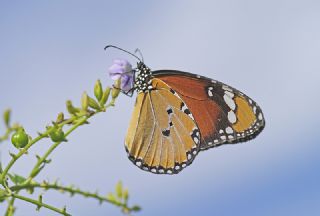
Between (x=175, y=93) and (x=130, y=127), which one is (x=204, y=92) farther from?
(x=130, y=127)

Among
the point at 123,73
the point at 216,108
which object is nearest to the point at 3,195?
the point at 123,73

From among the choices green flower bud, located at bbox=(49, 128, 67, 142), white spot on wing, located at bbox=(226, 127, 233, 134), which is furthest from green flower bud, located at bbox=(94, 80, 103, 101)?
white spot on wing, located at bbox=(226, 127, 233, 134)

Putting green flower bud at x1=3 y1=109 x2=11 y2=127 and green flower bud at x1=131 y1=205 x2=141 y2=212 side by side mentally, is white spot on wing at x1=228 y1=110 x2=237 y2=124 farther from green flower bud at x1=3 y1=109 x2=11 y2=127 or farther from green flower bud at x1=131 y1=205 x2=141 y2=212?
green flower bud at x1=131 y1=205 x2=141 y2=212

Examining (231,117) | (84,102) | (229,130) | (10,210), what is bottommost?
(10,210)

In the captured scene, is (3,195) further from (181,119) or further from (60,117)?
(181,119)

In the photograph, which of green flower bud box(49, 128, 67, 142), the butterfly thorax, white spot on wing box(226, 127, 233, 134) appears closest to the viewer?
green flower bud box(49, 128, 67, 142)

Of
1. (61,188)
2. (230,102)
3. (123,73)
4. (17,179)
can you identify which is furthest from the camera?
(230,102)

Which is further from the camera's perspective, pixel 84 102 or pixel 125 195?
pixel 84 102
